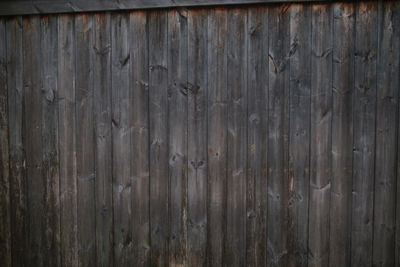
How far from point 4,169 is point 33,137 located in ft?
1.18

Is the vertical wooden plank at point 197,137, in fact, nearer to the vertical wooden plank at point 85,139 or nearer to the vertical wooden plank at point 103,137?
the vertical wooden plank at point 103,137

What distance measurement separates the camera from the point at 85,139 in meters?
2.75

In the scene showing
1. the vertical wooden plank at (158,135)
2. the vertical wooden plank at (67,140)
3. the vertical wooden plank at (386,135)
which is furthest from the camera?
the vertical wooden plank at (67,140)

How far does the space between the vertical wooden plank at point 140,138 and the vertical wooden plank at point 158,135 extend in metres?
0.04

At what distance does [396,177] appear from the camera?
2447mm

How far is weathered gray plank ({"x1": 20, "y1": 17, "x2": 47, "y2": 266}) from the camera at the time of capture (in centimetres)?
279

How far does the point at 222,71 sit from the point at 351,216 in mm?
1306

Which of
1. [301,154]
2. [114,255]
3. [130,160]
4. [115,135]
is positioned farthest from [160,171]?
[301,154]

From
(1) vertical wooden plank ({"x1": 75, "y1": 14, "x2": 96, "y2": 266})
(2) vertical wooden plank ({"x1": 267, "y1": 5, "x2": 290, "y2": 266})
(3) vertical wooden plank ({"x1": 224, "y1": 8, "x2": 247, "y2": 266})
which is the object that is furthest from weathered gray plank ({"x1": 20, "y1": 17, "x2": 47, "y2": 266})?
(2) vertical wooden plank ({"x1": 267, "y1": 5, "x2": 290, "y2": 266})

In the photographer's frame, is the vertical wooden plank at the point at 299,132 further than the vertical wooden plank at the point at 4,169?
No

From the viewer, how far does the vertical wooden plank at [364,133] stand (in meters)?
2.41

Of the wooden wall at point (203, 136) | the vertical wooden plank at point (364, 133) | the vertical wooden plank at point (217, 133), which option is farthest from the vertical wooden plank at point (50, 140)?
the vertical wooden plank at point (364, 133)

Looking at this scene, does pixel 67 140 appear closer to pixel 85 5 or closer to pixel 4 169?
pixel 4 169

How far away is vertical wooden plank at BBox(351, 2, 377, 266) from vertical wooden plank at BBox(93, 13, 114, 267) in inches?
67.2
